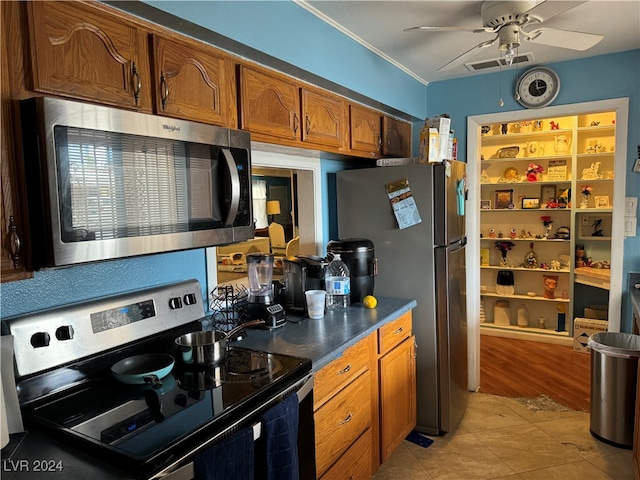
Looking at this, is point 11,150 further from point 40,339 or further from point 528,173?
point 528,173

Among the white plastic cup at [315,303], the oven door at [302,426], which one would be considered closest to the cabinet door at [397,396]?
the white plastic cup at [315,303]

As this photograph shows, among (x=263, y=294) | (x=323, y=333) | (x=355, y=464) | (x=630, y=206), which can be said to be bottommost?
(x=355, y=464)

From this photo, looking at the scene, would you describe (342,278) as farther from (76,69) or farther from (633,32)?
(633,32)

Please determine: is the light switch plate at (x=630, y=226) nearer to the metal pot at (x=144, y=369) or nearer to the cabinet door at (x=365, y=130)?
the cabinet door at (x=365, y=130)

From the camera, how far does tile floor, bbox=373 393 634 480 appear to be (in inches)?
94.3

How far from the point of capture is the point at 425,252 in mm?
2662

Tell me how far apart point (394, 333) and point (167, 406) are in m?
1.41

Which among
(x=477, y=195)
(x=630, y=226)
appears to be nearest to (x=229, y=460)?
(x=477, y=195)

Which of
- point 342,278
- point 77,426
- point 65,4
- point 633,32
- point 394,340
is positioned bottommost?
point 394,340

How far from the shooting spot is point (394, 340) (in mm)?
2416

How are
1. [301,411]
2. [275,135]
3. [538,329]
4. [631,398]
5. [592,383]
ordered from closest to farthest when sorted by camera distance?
[301,411], [275,135], [631,398], [592,383], [538,329]

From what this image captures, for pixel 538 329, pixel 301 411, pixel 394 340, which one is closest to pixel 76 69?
pixel 301 411

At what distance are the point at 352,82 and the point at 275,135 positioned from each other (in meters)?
0.76

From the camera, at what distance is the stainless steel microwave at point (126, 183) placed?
3.62ft
